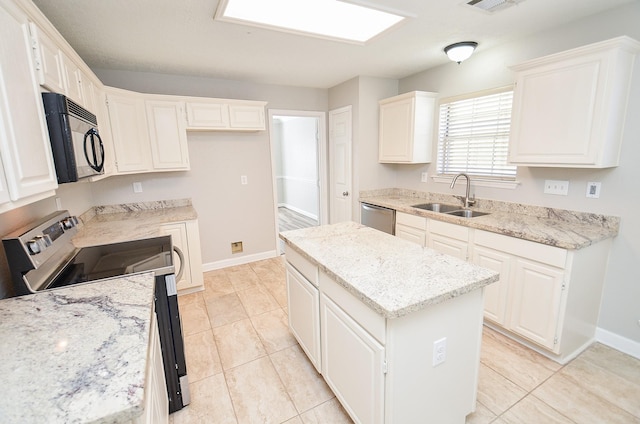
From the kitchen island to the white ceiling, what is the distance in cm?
170

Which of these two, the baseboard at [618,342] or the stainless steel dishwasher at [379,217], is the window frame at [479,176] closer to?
the stainless steel dishwasher at [379,217]

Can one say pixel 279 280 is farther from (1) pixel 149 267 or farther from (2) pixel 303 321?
(1) pixel 149 267

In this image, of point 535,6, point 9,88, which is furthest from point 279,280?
point 535,6

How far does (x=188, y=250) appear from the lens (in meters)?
3.09

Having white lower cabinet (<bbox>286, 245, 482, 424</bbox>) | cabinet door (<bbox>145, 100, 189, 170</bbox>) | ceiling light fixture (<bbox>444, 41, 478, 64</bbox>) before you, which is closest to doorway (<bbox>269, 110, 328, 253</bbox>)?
cabinet door (<bbox>145, 100, 189, 170</bbox>)

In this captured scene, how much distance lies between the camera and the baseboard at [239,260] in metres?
3.89

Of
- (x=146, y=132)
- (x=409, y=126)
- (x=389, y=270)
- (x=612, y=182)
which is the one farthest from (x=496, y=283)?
(x=146, y=132)

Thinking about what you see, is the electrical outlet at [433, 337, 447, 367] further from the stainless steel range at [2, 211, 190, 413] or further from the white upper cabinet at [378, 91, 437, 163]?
the white upper cabinet at [378, 91, 437, 163]

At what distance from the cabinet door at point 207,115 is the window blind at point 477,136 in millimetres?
2541

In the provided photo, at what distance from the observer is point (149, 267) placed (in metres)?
1.65

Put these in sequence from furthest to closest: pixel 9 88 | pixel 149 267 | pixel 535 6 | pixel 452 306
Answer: pixel 535 6 → pixel 149 267 → pixel 452 306 → pixel 9 88

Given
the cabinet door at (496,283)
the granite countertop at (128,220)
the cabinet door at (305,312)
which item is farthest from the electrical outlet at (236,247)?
the cabinet door at (496,283)

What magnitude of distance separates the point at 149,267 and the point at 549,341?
267cm

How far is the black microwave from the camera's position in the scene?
53.5 inches
